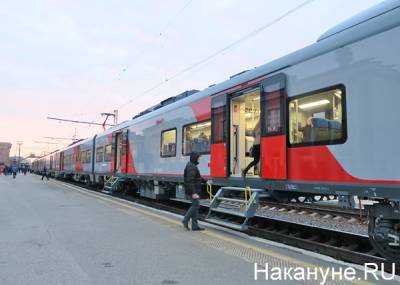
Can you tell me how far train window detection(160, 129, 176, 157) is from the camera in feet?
37.5

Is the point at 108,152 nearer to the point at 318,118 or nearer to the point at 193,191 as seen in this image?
the point at 193,191

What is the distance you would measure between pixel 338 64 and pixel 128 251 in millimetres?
4177

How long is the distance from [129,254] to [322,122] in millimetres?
3520

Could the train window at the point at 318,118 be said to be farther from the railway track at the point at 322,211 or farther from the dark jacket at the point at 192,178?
the dark jacket at the point at 192,178

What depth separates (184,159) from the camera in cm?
1066

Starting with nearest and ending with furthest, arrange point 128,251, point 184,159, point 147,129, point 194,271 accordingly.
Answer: point 194,271, point 128,251, point 184,159, point 147,129

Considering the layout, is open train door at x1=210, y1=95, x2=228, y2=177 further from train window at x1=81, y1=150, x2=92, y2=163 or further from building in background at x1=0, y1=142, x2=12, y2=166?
building in background at x1=0, y1=142, x2=12, y2=166

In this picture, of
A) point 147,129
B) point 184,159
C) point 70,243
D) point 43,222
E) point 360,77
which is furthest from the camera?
point 147,129

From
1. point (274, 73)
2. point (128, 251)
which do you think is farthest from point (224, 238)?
point (274, 73)

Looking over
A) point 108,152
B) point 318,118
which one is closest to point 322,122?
point 318,118

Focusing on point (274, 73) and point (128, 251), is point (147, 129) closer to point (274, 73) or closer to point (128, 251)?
point (274, 73)

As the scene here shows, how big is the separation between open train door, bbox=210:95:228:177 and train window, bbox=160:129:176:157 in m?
2.47

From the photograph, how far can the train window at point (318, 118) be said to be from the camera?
19.1 feet

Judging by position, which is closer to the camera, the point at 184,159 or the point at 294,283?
the point at 294,283
